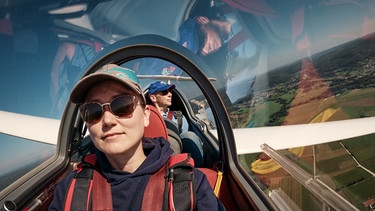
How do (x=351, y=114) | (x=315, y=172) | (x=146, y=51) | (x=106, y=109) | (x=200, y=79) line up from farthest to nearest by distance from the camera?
(x=351, y=114) < (x=146, y=51) < (x=200, y=79) < (x=315, y=172) < (x=106, y=109)

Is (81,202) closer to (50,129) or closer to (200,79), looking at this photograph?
(200,79)

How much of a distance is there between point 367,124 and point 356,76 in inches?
1404

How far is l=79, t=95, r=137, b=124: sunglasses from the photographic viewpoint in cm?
127

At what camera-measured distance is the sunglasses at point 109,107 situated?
1274 millimetres

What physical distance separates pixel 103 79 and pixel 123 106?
176mm

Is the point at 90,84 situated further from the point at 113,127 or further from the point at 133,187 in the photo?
the point at 133,187

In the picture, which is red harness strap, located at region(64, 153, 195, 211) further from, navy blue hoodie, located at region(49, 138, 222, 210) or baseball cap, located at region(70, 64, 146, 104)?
baseball cap, located at region(70, 64, 146, 104)

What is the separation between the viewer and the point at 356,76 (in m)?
34.5

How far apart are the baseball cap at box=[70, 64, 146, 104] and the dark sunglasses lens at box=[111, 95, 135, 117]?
0.06m

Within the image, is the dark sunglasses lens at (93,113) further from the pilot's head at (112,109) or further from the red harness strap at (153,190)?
the red harness strap at (153,190)

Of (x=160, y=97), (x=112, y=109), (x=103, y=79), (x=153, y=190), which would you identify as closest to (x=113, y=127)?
(x=112, y=109)

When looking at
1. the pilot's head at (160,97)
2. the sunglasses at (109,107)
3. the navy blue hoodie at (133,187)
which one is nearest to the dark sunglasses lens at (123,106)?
the sunglasses at (109,107)

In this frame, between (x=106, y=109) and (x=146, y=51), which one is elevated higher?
(x=146, y=51)

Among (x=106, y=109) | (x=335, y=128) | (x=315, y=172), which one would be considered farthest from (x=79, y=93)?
(x=335, y=128)
